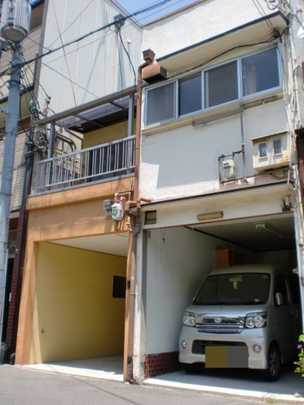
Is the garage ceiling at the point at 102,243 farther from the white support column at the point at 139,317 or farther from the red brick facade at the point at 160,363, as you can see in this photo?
the red brick facade at the point at 160,363

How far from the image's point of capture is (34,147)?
1059cm

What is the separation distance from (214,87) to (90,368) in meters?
6.15

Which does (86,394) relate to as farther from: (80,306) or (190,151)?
(190,151)

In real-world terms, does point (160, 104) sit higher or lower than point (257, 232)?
higher

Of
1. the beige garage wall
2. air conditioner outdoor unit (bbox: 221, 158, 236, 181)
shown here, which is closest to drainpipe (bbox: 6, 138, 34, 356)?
the beige garage wall

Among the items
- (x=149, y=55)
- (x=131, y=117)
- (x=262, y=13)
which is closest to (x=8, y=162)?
(x=131, y=117)

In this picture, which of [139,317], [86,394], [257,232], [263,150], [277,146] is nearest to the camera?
[86,394]

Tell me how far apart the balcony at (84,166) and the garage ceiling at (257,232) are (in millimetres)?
2124

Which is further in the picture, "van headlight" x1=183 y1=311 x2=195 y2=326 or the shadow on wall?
"van headlight" x1=183 y1=311 x2=195 y2=326

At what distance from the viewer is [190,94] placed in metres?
8.32

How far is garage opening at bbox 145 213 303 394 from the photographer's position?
7.45 meters

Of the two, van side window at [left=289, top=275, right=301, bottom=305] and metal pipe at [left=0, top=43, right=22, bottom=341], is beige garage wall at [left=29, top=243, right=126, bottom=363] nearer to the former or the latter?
metal pipe at [left=0, top=43, right=22, bottom=341]

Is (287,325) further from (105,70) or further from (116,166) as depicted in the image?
(105,70)

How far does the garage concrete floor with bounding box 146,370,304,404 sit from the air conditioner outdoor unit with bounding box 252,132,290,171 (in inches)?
132
